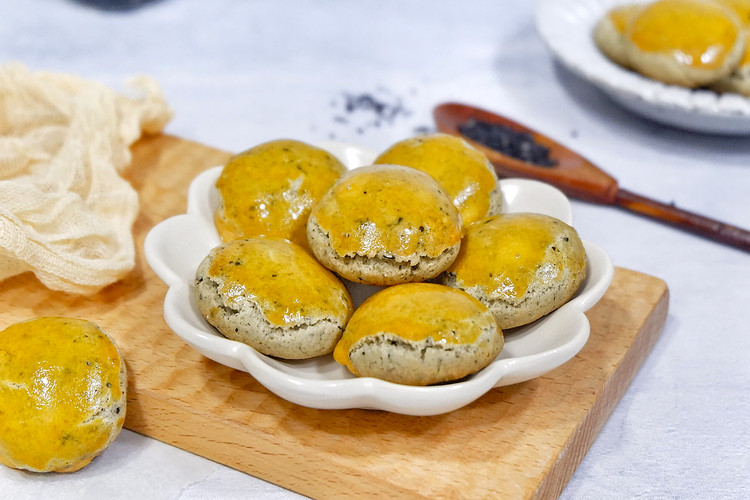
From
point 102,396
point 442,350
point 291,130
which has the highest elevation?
point 442,350

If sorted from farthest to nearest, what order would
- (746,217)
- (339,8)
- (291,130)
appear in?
(339,8), (291,130), (746,217)

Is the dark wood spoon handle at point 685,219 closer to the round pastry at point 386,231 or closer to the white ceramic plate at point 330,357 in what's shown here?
the white ceramic plate at point 330,357

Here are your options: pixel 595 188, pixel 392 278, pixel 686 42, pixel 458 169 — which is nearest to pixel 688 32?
pixel 686 42

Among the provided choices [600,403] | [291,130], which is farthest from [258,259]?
[291,130]

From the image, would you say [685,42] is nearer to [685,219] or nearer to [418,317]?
[685,219]

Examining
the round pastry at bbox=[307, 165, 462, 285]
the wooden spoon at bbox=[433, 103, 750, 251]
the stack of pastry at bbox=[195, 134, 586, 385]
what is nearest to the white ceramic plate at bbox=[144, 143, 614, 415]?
the stack of pastry at bbox=[195, 134, 586, 385]

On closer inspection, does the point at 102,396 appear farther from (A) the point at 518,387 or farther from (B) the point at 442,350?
(A) the point at 518,387
